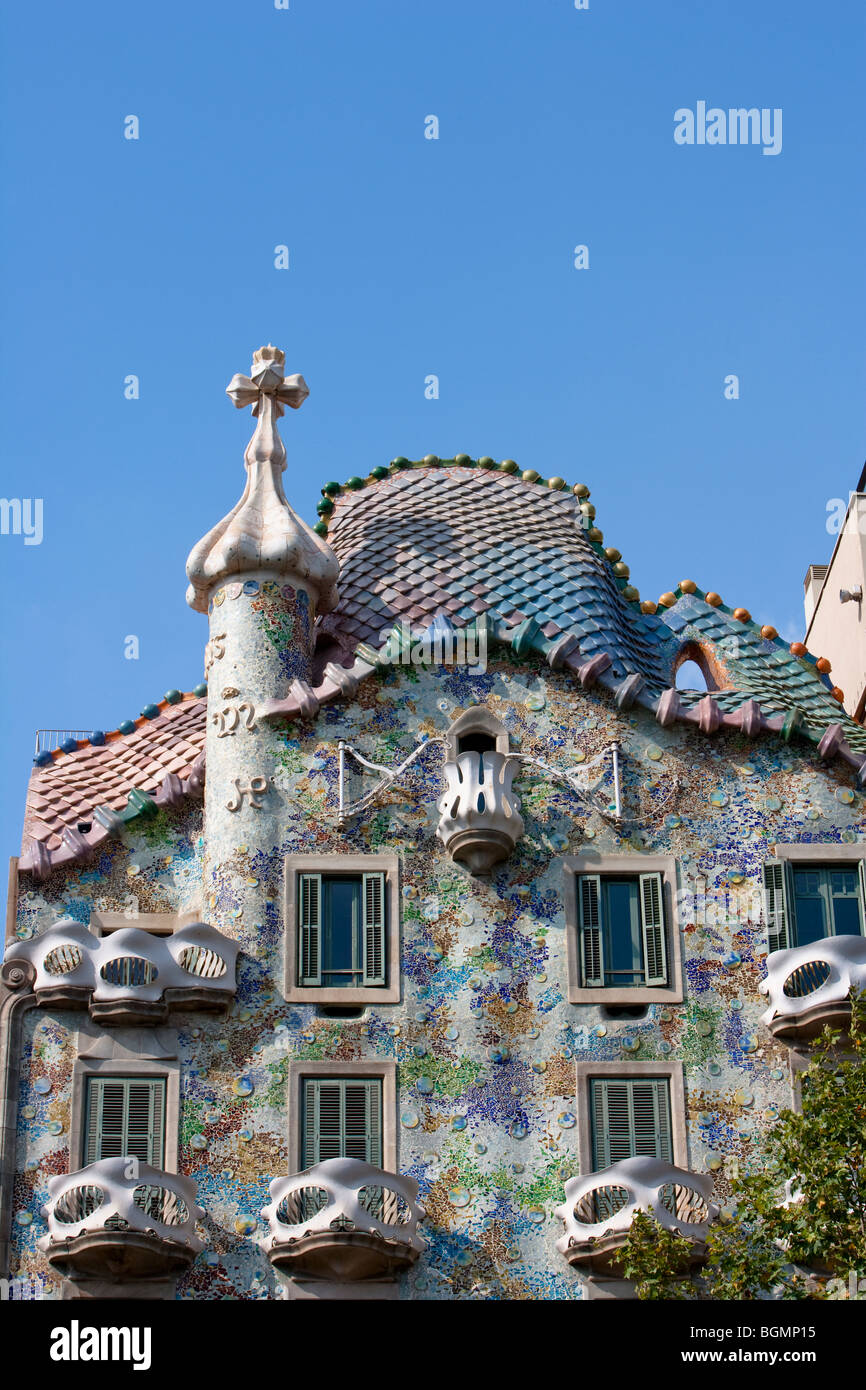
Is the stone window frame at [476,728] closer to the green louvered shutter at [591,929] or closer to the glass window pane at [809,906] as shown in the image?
the green louvered shutter at [591,929]

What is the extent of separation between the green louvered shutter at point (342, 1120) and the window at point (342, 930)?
2.92 feet

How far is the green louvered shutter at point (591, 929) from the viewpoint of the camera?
3019cm

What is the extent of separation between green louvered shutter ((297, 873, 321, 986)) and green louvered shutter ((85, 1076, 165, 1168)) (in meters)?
1.98

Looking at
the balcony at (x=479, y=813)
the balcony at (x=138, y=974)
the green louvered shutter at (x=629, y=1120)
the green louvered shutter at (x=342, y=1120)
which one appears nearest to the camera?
the green louvered shutter at (x=342, y=1120)

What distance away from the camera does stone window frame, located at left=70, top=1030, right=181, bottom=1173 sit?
2909 centimetres

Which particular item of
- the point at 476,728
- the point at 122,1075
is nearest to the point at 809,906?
the point at 476,728

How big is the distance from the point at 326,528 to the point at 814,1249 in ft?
39.7

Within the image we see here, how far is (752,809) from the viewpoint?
31203 millimetres

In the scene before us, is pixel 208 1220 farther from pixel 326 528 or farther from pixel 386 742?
pixel 326 528

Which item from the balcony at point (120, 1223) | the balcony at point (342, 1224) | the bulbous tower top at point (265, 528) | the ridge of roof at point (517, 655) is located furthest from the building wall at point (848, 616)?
the balcony at point (120, 1223)

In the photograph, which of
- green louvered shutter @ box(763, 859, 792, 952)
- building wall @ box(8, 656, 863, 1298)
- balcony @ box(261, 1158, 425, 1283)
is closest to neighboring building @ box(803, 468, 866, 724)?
building wall @ box(8, 656, 863, 1298)

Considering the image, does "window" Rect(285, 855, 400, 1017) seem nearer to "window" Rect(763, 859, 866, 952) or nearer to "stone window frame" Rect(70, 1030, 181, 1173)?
"stone window frame" Rect(70, 1030, 181, 1173)
